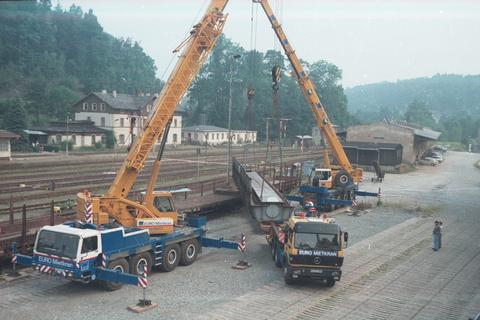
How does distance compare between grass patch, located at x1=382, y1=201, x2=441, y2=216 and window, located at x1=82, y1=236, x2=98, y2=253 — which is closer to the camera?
window, located at x1=82, y1=236, x2=98, y2=253

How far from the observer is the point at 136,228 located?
52.0ft

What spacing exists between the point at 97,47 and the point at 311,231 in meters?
115

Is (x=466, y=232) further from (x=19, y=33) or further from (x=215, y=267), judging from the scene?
(x=19, y=33)

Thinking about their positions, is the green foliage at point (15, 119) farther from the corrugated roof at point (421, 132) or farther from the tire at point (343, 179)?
the corrugated roof at point (421, 132)

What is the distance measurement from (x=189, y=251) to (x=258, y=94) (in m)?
92.2

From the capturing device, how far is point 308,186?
2994cm

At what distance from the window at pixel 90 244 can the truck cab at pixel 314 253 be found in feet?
18.2

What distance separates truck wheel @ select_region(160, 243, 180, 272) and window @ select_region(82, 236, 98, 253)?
2.95m

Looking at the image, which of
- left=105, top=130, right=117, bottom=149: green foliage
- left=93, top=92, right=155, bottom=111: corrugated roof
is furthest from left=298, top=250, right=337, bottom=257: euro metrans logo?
left=93, top=92, right=155, bottom=111: corrugated roof

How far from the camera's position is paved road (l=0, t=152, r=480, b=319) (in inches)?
518

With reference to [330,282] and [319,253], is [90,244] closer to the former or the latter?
[319,253]

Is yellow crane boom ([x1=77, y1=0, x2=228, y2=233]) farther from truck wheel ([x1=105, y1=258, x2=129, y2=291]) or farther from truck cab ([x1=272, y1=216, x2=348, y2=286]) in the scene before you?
truck cab ([x1=272, y1=216, x2=348, y2=286])

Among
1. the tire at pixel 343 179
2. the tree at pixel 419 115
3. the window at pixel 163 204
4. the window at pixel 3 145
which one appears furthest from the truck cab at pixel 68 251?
the tree at pixel 419 115

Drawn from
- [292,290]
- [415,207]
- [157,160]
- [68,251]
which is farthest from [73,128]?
[292,290]
